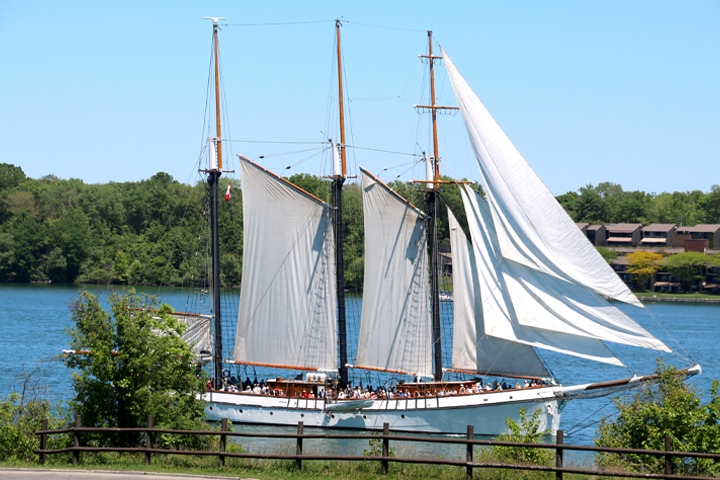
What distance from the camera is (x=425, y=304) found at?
45250 mm

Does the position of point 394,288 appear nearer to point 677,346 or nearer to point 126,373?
point 126,373

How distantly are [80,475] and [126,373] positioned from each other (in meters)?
5.83

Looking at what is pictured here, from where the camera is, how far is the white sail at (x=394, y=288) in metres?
45.2

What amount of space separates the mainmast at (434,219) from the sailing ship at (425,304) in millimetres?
83

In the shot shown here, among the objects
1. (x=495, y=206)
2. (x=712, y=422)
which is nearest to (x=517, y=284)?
(x=495, y=206)

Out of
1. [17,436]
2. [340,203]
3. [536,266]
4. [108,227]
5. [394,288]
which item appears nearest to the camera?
[17,436]

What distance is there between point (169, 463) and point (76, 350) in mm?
5578

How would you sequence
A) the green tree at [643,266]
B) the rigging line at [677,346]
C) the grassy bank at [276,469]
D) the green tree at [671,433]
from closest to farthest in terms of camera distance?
the grassy bank at [276,469] < the green tree at [671,433] < the rigging line at [677,346] < the green tree at [643,266]

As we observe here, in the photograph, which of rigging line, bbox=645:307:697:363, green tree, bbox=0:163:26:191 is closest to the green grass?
rigging line, bbox=645:307:697:363

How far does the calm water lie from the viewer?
5075 centimetres

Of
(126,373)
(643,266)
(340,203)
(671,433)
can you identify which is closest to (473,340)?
(340,203)

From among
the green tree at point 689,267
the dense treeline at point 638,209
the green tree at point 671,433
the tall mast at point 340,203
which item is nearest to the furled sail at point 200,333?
the tall mast at point 340,203

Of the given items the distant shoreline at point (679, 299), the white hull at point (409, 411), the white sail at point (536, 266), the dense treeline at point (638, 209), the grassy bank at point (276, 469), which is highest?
the dense treeline at point (638, 209)

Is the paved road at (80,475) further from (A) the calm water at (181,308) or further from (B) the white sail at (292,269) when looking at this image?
(B) the white sail at (292,269)
